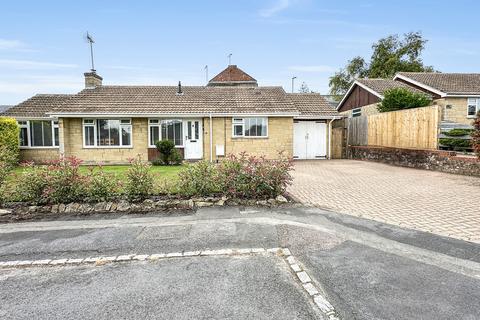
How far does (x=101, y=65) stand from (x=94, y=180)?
57.2ft

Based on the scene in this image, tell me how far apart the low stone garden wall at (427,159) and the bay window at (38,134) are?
19.5 metres

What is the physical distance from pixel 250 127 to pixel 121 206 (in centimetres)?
1214

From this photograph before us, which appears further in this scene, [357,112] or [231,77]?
[231,77]

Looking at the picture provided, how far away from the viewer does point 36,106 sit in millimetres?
19969

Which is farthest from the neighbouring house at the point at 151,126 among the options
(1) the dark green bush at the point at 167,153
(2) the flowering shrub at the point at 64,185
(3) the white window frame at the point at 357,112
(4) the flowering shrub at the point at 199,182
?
(2) the flowering shrub at the point at 64,185

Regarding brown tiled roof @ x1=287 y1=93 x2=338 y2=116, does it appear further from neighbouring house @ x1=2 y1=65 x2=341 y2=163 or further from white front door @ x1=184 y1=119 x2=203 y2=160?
white front door @ x1=184 y1=119 x2=203 y2=160

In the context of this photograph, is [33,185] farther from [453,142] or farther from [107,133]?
[453,142]

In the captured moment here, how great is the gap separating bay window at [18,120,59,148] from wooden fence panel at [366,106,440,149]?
19524 mm

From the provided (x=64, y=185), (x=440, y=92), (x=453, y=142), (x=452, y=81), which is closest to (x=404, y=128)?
(x=453, y=142)

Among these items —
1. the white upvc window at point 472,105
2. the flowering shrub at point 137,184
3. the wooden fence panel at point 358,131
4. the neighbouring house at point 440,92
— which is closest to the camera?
the flowering shrub at point 137,184

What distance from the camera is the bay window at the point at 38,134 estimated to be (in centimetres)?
1880

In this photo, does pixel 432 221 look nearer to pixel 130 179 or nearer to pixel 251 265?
pixel 251 265

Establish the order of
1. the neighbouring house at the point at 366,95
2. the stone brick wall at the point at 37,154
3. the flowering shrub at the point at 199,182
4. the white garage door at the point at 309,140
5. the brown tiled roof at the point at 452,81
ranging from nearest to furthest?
1. the flowering shrub at the point at 199,182
2. the stone brick wall at the point at 37,154
3. the white garage door at the point at 309,140
4. the brown tiled roof at the point at 452,81
5. the neighbouring house at the point at 366,95

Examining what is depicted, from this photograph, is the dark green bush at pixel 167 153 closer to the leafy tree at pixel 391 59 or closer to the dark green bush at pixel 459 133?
the dark green bush at pixel 459 133
